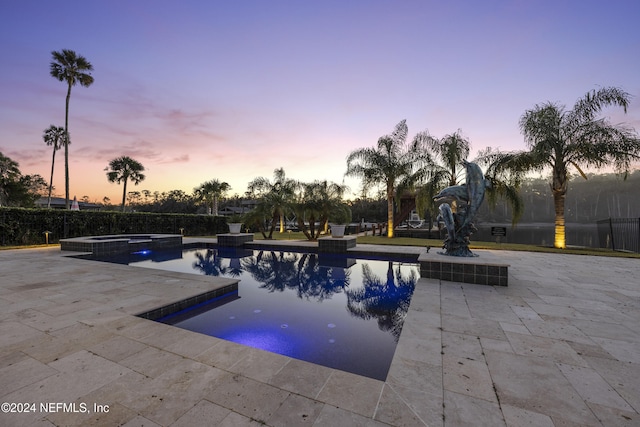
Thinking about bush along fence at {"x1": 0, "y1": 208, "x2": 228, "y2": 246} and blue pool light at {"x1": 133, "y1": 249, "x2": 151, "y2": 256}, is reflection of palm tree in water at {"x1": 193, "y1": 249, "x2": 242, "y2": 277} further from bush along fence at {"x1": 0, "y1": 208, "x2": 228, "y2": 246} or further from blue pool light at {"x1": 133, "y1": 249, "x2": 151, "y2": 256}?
bush along fence at {"x1": 0, "y1": 208, "x2": 228, "y2": 246}

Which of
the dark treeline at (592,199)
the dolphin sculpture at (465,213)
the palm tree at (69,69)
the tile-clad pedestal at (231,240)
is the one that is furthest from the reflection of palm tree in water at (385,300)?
the dark treeline at (592,199)

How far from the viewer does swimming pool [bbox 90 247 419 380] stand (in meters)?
3.63

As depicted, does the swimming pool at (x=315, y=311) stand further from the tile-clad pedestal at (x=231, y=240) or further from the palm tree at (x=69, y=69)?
the palm tree at (x=69, y=69)

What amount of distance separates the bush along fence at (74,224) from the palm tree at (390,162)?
15.8m

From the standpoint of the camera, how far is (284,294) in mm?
6500

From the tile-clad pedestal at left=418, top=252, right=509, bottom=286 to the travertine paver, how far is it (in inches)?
47.4

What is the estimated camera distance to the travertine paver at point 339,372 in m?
1.90

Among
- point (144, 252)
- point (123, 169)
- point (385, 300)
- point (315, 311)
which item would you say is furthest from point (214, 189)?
point (385, 300)

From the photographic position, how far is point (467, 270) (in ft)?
20.0

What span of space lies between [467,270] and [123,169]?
3878cm

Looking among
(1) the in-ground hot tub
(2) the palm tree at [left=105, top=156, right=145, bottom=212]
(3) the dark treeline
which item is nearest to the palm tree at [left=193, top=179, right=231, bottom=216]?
(2) the palm tree at [left=105, top=156, right=145, bottom=212]

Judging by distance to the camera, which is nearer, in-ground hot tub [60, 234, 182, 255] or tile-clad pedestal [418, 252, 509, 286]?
tile-clad pedestal [418, 252, 509, 286]

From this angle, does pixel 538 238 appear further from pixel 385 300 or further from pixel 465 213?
pixel 385 300

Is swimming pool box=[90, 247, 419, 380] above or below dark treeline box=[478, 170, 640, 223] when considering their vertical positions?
below
